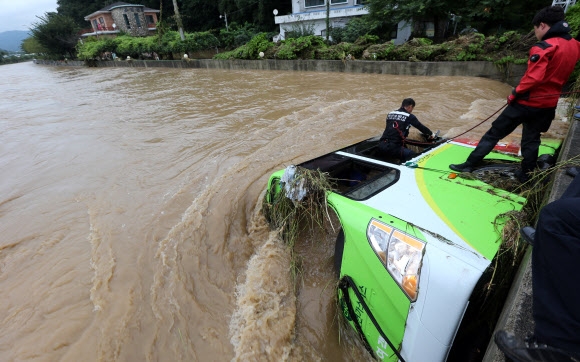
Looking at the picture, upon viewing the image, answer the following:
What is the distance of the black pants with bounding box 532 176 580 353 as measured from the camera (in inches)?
45.1

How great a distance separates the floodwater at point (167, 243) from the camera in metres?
2.42

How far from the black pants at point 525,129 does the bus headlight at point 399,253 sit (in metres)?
1.64

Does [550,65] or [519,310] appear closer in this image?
[519,310]

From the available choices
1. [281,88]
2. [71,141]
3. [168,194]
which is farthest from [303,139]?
[281,88]

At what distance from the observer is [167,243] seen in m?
3.48

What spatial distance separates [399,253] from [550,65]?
2414 mm

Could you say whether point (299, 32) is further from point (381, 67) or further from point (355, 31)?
point (381, 67)

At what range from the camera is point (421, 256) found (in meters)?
1.58

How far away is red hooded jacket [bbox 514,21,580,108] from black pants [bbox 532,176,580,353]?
6.41 feet

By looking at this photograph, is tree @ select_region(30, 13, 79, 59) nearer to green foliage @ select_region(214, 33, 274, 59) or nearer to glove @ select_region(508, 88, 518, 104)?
green foliage @ select_region(214, 33, 274, 59)

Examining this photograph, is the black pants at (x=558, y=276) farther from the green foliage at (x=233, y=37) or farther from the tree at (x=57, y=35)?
the tree at (x=57, y=35)

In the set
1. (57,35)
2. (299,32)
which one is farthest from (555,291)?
(57,35)

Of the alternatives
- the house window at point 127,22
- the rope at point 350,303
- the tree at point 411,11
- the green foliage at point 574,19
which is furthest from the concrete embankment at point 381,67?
the house window at point 127,22

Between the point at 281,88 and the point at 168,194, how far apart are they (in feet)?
30.6
